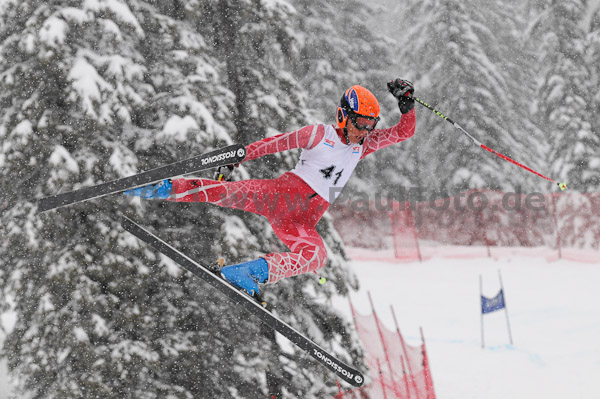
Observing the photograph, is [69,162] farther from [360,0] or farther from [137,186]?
[360,0]

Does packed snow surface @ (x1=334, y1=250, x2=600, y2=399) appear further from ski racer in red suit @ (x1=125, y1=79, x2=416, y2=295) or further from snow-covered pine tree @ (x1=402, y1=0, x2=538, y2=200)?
ski racer in red suit @ (x1=125, y1=79, x2=416, y2=295)

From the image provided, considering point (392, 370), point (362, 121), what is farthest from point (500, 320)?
point (362, 121)

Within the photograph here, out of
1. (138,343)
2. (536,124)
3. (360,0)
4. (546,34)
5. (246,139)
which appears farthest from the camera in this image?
(536,124)

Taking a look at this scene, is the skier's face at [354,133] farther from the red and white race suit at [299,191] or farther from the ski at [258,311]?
the ski at [258,311]

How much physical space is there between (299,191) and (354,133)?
66cm

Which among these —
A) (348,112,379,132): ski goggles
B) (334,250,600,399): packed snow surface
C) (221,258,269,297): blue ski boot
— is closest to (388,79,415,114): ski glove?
(348,112,379,132): ski goggles

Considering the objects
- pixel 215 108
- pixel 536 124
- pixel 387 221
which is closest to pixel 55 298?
pixel 215 108

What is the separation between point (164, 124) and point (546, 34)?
16.0 metres

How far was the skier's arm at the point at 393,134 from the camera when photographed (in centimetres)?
541

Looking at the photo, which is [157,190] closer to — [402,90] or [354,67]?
[402,90]

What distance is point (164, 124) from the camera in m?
7.65

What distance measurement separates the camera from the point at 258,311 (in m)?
4.89

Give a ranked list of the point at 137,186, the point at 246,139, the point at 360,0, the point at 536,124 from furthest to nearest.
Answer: the point at 536,124, the point at 360,0, the point at 246,139, the point at 137,186

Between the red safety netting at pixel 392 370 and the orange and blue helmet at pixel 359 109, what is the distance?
533 cm
